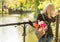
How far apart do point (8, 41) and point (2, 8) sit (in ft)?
10.8

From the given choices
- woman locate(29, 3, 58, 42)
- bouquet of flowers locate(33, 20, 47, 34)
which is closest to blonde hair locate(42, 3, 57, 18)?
woman locate(29, 3, 58, 42)

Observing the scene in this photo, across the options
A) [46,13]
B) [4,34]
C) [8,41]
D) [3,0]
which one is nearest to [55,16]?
[46,13]

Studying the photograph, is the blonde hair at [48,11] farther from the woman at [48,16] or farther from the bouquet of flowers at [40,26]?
the bouquet of flowers at [40,26]

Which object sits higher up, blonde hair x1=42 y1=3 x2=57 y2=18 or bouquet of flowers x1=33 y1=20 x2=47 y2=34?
blonde hair x1=42 y1=3 x2=57 y2=18

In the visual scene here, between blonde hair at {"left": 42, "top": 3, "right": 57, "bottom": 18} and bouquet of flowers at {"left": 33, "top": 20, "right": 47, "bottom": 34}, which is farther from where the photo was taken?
blonde hair at {"left": 42, "top": 3, "right": 57, "bottom": 18}

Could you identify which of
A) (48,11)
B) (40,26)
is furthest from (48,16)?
(40,26)

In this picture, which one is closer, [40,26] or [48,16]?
[40,26]

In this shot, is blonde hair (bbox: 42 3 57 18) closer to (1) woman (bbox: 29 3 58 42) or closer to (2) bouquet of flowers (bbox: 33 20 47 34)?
(1) woman (bbox: 29 3 58 42)

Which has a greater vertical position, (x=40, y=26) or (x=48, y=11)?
(x=48, y=11)

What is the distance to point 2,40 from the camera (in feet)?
17.6

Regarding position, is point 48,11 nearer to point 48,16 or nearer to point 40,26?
point 48,16

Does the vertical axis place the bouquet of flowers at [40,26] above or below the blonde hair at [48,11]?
below

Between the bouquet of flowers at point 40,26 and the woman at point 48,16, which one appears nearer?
the bouquet of flowers at point 40,26

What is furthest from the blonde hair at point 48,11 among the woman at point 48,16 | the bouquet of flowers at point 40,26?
the bouquet of flowers at point 40,26
